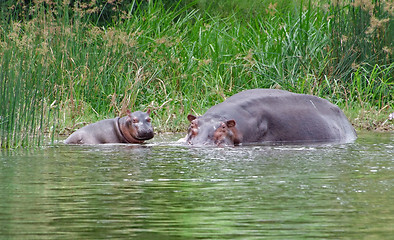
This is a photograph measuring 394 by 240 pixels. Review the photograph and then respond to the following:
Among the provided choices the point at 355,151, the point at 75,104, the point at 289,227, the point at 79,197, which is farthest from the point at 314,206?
the point at 75,104

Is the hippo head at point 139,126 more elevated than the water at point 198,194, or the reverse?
the water at point 198,194

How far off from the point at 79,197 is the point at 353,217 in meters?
1.44

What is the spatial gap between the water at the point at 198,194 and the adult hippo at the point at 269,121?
65 centimetres

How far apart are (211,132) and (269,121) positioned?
0.94m

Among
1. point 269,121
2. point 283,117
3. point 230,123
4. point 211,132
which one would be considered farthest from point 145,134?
point 283,117

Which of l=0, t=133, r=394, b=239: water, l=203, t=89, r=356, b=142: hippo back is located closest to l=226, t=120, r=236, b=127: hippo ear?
l=203, t=89, r=356, b=142: hippo back

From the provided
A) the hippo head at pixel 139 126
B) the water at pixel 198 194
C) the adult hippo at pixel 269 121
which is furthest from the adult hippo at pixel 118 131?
the water at pixel 198 194

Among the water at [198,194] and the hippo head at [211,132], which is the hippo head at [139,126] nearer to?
the hippo head at [211,132]

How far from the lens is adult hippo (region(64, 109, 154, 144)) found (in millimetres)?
8078

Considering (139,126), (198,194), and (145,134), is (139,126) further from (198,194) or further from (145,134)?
(198,194)

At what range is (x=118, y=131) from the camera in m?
8.39

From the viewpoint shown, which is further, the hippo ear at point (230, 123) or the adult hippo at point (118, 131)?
the adult hippo at point (118, 131)

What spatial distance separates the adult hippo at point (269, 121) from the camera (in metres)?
7.60

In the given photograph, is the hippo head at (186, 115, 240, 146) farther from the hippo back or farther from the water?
the water
